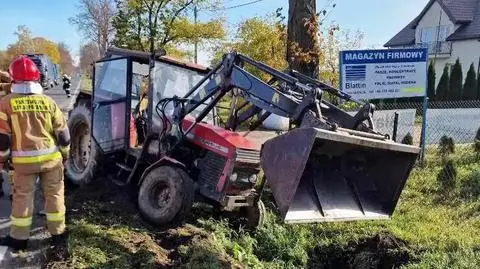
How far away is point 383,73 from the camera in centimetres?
1002

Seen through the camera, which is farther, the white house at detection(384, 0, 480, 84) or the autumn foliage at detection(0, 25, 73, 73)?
the autumn foliage at detection(0, 25, 73, 73)

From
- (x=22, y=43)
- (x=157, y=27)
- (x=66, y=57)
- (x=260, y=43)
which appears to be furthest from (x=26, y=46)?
(x=260, y=43)

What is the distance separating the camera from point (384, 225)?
24.7 ft

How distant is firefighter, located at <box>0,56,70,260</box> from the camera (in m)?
5.61

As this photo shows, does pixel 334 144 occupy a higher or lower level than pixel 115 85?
lower

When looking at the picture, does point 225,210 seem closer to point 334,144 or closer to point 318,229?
point 318,229

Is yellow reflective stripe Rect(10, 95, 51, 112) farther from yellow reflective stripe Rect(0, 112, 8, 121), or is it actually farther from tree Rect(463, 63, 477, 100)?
tree Rect(463, 63, 477, 100)

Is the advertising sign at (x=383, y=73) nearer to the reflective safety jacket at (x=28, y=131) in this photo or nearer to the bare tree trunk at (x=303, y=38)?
the bare tree trunk at (x=303, y=38)

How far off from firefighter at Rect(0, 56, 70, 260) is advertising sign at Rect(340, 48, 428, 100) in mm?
5420

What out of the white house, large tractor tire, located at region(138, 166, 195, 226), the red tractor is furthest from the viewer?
the white house

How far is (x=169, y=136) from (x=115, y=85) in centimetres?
150

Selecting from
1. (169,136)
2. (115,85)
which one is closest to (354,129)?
(169,136)

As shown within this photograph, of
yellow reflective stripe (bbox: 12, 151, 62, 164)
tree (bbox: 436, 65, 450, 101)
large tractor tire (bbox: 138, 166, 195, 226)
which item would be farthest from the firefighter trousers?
tree (bbox: 436, 65, 450, 101)

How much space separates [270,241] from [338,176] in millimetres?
1234
